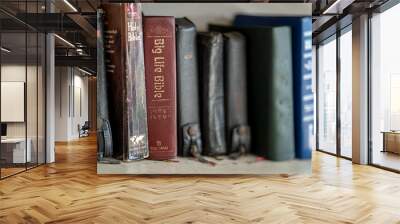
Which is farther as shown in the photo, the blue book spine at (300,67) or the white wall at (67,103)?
the white wall at (67,103)

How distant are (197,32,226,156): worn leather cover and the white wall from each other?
1162cm

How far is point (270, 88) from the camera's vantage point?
3816mm

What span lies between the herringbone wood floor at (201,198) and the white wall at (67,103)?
339 inches

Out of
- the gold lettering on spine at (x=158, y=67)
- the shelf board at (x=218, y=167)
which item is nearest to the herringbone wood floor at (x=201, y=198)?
the shelf board at (x=218, y=167)

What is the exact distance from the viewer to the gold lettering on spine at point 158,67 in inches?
155

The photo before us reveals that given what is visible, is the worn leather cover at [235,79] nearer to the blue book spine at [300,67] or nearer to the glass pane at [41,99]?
the blue book spine at [300,67]

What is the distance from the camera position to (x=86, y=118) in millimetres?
18188

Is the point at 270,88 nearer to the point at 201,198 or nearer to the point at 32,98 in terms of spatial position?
the point at 201,198

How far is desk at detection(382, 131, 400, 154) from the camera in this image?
685 centimetres

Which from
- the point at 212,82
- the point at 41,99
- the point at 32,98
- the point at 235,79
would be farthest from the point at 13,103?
the point at 235,79

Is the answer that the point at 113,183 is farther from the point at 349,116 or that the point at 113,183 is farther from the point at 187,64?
the point at 349,116

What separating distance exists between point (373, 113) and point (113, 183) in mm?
5051

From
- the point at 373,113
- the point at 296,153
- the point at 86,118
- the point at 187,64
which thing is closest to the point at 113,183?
the point at 187,64

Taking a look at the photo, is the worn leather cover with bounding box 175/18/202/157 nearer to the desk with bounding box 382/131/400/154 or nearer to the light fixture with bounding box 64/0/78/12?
the light fixture with bounding box 64/0/78/12
